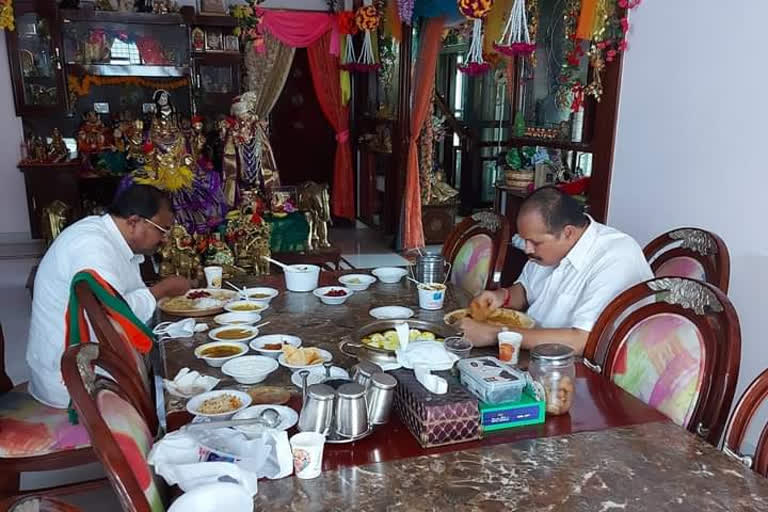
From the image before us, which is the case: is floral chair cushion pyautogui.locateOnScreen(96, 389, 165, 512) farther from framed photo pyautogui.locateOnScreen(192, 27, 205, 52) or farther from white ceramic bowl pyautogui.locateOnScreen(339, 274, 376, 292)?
framed photo pyautogui.locateOnScreen(192, 27, 205, 52)

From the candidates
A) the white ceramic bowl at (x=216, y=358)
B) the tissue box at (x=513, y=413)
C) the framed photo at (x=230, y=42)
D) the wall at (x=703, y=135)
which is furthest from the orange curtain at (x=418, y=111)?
the tissue box at (x=513, y=413)

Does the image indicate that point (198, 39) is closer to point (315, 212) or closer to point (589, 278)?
point (315, 212)

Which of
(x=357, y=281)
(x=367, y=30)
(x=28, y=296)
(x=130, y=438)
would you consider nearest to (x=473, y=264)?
(x=357, y=281)

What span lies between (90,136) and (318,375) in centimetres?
509

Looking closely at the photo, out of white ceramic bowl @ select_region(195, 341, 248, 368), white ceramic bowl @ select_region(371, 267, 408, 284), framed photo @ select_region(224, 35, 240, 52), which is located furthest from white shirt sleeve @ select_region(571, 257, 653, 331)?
framed photo @ select_region(224, 35, 240, 52)

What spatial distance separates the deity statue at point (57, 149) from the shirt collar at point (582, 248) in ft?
16.4

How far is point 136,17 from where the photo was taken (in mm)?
5480

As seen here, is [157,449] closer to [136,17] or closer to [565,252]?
[565,252]

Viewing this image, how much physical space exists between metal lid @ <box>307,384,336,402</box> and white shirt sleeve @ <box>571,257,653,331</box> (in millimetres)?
878

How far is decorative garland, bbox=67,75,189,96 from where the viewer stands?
571 centimetres

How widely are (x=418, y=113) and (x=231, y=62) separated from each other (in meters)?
1.90

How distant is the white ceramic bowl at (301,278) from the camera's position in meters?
2.22

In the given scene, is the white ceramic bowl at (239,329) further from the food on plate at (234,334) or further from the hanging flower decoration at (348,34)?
the hanging flower decoration at (348,34)

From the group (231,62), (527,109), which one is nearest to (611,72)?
(527,109)
